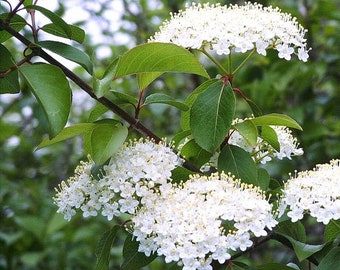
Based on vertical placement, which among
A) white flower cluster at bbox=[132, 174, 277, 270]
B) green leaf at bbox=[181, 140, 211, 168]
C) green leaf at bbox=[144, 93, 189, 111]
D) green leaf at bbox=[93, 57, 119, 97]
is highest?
green leaf at bbox=[144, 93, 189, 111]

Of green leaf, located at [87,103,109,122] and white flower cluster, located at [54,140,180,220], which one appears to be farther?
green leaf, located at [87,103,109,122]

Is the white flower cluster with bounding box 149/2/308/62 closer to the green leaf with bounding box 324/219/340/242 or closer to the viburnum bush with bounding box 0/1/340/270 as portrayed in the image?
the viburnum bush with bounding box 0/1/340/270

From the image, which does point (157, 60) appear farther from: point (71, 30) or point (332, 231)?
point (332, 231)

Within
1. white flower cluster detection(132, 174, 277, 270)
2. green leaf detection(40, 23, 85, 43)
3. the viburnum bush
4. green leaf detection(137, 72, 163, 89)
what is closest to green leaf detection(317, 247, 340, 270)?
the viburnum bush

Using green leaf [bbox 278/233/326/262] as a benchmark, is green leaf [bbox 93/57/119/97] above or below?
above

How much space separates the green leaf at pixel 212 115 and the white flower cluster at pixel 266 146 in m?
0.13

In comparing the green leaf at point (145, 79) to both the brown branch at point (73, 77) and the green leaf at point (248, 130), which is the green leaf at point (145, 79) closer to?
the brown branch at point (73, 77)

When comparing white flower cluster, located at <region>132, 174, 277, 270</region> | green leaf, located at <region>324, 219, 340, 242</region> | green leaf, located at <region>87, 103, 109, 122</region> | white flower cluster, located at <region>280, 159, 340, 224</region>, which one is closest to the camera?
white flower cluster, located at <region>132, 174, 277, 270</region>

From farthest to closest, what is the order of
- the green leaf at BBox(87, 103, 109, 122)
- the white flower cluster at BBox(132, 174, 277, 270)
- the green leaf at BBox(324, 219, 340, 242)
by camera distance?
the green leaf at BBox(87, 103, 109, 122)
the green leaf at BBox(324, 219, 340, 242)
the white flower cluster at BBox(132, 174, 277, 270)

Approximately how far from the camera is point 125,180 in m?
1.31

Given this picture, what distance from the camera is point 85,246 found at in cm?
321

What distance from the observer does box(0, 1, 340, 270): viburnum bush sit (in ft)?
3.91

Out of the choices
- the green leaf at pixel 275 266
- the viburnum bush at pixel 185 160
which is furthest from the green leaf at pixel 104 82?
the green leaf at pixel 275 266

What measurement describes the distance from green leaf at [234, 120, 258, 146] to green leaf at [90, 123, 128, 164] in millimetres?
241
